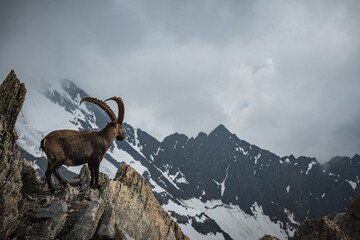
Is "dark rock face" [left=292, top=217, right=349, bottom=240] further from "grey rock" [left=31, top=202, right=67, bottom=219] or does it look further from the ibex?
"grey rock" [left=31, top=202, right=67, bottom=219]

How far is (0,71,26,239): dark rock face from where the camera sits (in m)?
8.02

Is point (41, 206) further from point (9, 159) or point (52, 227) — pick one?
point (9, 159)

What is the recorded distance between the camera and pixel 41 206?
10.2 meters

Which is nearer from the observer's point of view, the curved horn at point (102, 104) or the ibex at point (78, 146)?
the ibex at point (78, 146)

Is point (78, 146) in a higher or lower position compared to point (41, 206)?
higher

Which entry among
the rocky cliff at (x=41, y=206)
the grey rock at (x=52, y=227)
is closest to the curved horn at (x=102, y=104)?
the rocky cliff at (x=41, y=206)

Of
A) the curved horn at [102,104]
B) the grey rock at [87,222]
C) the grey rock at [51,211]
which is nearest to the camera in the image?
the grey rock at [87,222]

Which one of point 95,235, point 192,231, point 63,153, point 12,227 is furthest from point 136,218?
point 192,231

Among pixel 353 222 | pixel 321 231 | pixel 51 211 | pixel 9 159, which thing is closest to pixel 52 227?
pixel 51 211

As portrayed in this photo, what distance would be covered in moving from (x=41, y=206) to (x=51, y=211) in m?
1.01

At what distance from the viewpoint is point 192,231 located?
19938cm

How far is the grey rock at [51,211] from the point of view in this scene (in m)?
9.34

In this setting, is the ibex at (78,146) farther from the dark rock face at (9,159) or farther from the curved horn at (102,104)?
the dark rock face at (9,159)

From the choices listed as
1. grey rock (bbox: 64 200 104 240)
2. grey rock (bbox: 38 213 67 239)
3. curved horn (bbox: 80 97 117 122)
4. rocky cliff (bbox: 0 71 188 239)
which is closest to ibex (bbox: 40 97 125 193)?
curved horn (bbox: 80 97 117 122)
